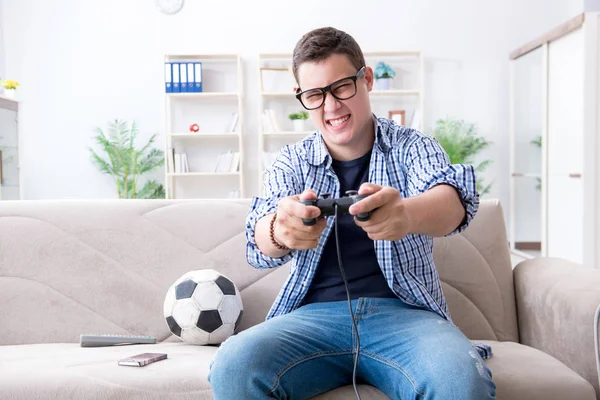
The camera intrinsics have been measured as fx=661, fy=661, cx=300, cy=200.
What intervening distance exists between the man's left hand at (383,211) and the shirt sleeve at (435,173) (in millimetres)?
213

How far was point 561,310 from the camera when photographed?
1.63 meters

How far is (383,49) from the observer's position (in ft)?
20.7

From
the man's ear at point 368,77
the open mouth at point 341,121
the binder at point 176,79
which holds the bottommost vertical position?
the open mouth at point 341,121

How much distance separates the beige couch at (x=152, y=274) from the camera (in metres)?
1.79

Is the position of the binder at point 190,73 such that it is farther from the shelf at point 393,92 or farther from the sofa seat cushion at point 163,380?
the sofa seat cushion at point 163,380

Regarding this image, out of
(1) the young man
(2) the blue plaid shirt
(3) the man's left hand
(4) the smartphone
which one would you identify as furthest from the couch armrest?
(4) the smartphone

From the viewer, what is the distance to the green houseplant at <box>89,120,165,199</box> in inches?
239

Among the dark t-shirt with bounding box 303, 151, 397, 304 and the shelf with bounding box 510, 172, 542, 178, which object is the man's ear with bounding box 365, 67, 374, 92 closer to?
the dark t-shirt with bounding box 303, 151, 397, 304

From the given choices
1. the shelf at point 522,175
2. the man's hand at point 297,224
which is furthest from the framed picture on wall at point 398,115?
the man's hand at point 297,224

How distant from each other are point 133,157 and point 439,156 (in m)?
4.93

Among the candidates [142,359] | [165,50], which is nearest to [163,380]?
[142,359]

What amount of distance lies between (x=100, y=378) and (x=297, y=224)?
620 mm

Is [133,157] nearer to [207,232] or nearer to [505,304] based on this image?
[207,232]

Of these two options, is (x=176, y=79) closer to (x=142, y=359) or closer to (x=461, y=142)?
(x=461, y=142)
